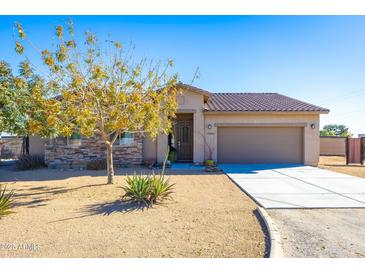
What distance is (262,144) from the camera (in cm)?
1415

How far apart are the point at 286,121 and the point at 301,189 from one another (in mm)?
7021

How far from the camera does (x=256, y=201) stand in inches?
249

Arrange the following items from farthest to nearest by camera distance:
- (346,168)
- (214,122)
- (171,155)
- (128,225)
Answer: (171,155) < (214,122) < (346,168) < (128,225)

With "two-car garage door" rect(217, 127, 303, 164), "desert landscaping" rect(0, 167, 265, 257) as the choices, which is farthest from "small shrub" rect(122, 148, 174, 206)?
"two-car garage door" rect(217, 127, 303, 164)

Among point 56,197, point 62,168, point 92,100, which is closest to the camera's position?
point 56,197

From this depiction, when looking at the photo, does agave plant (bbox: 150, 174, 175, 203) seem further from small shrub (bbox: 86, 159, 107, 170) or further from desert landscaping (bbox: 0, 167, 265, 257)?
small shrub (bbox: 86, 159, 107, 170)

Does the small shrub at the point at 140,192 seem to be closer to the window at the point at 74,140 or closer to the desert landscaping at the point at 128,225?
the desert landscaping at the point at 128,225

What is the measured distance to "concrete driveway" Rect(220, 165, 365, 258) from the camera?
384cm

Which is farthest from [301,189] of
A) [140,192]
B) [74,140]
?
[74,140]

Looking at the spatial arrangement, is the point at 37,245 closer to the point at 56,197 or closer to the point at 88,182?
the point at 56,197

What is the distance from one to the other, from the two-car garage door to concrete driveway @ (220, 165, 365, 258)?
13.5 feet

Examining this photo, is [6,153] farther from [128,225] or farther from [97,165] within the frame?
[128,225]
